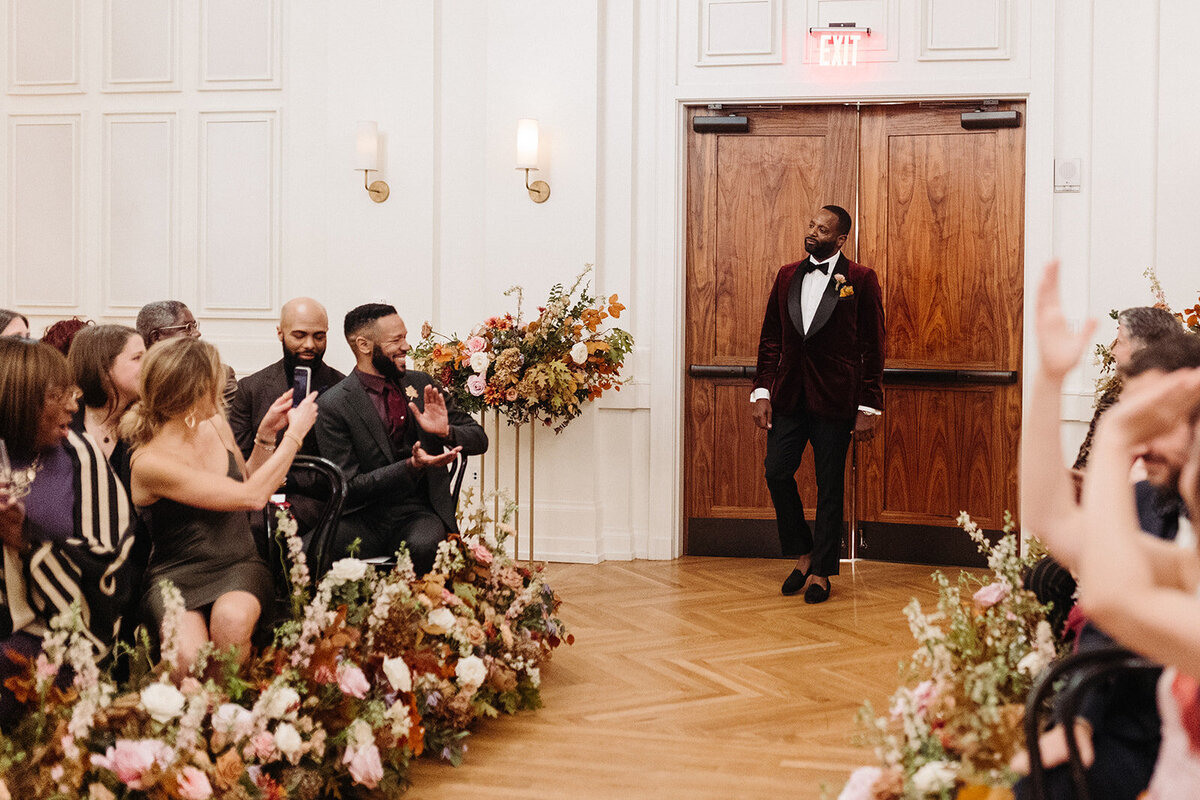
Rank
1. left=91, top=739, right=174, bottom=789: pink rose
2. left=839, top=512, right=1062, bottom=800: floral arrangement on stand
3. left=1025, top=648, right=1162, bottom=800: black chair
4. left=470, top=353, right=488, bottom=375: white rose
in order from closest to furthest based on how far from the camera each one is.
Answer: left=1025, top=648, right=1162, bottom=800: black chair
left=839, top=512, right=1062, bottom=800: floral arrangement on stand
left=91, top=739, right=174, bottom=789: pink rose
left=470, top=353, right=488, bottom=375: white rose

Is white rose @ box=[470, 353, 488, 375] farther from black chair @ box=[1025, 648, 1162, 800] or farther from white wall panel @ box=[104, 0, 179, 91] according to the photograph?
black chair @ box=[1025, 648, 1162, 800]

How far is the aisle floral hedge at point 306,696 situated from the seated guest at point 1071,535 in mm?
1775

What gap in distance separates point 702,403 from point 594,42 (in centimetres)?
208

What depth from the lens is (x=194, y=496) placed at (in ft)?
10.1

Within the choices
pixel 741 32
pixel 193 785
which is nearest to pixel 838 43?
pixel 741 32

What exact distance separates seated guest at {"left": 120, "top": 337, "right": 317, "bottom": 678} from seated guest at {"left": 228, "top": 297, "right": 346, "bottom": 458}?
149 centimetres

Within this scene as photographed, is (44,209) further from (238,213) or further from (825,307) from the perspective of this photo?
(825,307)

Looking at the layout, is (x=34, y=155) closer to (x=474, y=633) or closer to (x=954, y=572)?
(x=474, y=633)

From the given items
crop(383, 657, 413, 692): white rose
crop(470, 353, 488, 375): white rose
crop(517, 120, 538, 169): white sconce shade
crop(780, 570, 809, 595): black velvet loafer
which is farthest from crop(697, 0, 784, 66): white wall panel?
crop(383, 657, 413, 692): white rose

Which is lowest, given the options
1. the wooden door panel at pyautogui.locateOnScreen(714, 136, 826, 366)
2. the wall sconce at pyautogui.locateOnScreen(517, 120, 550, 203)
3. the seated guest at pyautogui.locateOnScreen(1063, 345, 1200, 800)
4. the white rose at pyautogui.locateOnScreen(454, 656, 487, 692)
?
the white rose at pyautogui.locateOnScreen(454, 656, 487, 692)

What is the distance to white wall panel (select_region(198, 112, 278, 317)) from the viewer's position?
7.20 meters

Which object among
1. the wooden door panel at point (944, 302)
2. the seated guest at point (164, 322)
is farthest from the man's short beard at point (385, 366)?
the wooden door panel at point (944, 302)

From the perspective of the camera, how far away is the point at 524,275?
6.67 metres

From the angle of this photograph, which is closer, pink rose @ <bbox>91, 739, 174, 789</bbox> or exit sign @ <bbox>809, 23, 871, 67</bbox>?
pink rose @ <bbox>91, 739, 174, 789</bbox>
